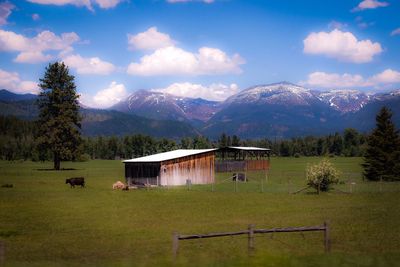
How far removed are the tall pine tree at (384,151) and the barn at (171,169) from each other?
20.2m

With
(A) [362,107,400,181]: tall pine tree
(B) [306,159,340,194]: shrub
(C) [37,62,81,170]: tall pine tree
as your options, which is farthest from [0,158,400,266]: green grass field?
(C) [37,62,81,170]: tall pine tree

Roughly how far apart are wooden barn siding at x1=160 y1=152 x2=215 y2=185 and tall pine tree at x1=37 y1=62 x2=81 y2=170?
3065cm

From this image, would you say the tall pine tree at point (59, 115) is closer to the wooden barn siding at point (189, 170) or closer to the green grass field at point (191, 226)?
the wooden barn siding at point (189, 170)

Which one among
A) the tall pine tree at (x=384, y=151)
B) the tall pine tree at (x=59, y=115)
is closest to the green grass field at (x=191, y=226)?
the tall pine tree at (x=384, y=151)

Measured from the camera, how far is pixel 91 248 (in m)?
20.1

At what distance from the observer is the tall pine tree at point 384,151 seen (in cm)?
6025

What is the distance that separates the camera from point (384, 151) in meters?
60.9

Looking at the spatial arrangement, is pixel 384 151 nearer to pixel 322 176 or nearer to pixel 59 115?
pixel 322 176

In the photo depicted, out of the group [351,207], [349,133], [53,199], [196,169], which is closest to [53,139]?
[196,169]

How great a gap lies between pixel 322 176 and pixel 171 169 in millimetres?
19418

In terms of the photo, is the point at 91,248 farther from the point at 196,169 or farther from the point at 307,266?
the point at 196,169

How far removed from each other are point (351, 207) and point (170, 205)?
1274 cm

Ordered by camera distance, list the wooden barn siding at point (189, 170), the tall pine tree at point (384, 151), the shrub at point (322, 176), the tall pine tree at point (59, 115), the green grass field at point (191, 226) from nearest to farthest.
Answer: the green grass field at point (191, 226) → the shrub at point (322, 176) → the wooden barn siding at point (189, 170) → the tall pine tree at point (384, 151) → the tall pine tree at point (59, 115)

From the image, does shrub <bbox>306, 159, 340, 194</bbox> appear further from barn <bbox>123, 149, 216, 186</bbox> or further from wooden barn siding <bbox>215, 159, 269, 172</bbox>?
wooden barn siding <bbox>215, 159, 269, 172</bbox>
